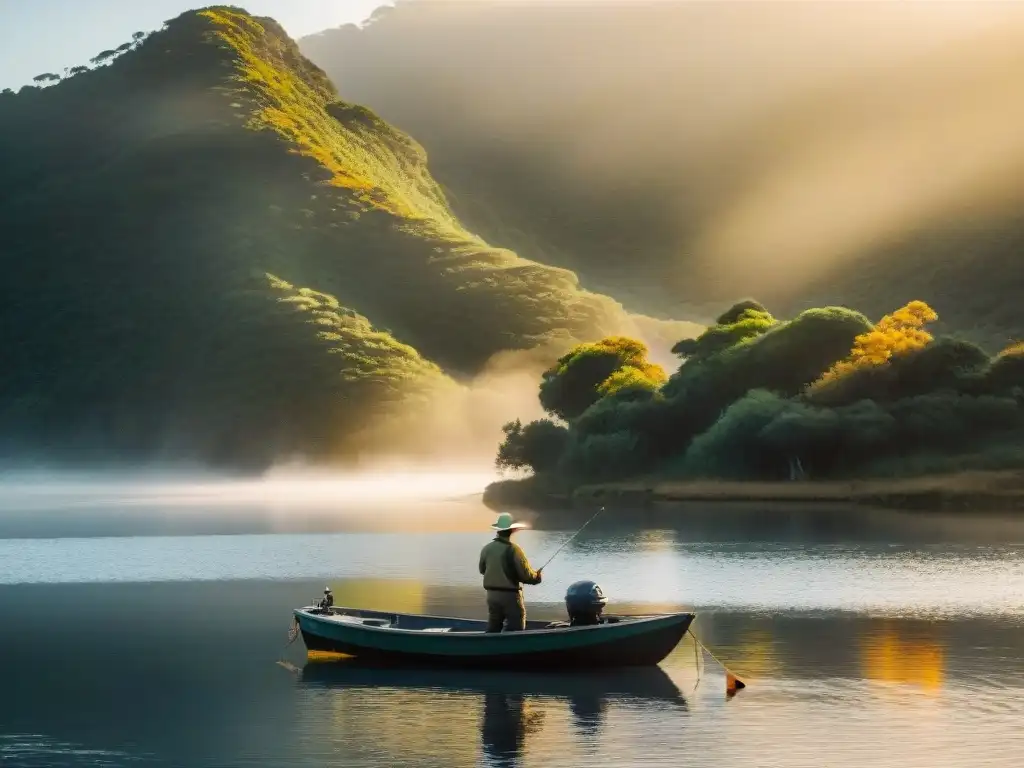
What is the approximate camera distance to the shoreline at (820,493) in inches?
4222

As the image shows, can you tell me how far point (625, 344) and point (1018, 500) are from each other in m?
55.6

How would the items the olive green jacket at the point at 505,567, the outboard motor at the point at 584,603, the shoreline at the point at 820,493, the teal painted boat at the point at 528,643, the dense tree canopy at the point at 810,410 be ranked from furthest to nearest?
the dense tree canopy at the point at 810,410, the shoreline at the point at 820,493, the outboard motor at the point at 584,603, the olive green jacket at the point at 505,567, the teal painted boat at the point at 528,643

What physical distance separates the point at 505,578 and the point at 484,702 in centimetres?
342

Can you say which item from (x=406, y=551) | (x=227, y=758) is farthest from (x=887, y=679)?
(x=406, y=551)

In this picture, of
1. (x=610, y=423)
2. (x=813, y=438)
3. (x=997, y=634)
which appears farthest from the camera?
(x=610, y=423)

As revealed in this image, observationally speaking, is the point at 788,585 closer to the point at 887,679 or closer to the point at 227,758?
the point at 887,679

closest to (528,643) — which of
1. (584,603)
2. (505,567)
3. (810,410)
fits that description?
(584,603)

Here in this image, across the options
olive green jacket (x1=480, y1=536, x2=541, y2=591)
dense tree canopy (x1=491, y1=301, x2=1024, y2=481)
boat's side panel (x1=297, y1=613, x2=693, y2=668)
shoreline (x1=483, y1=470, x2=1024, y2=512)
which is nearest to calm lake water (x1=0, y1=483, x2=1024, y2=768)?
boat's side panel (x1=297, y1=613, x2=693, y2=668)

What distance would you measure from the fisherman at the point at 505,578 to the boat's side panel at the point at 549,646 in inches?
26.9

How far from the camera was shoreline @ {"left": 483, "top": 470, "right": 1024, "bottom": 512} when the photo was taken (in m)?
107

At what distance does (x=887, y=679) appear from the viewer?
105ft

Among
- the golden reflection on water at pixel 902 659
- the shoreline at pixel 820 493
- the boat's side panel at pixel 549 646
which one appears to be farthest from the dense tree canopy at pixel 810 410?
the boat's side panel at pixel 549 646

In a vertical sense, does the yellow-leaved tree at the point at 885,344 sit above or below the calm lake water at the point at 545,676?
above

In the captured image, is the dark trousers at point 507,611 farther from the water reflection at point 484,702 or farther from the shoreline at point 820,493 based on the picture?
the shoreline at point 820,493
